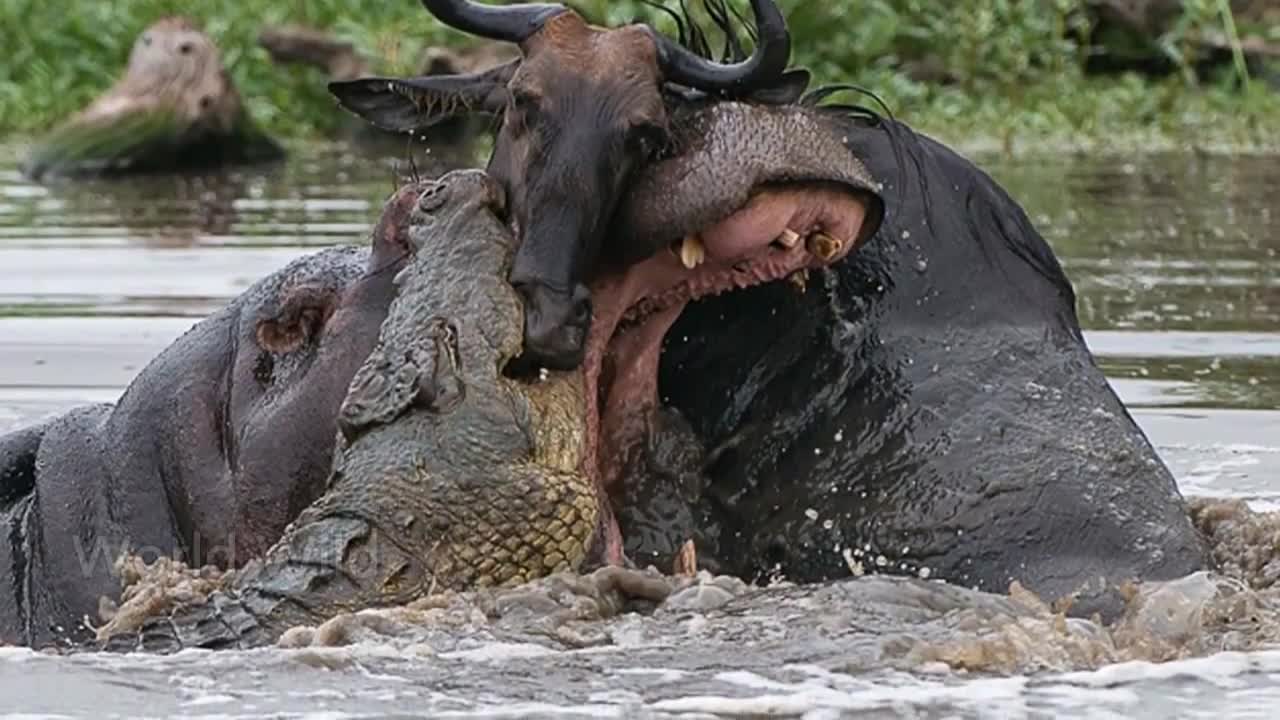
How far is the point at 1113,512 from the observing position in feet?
14.2

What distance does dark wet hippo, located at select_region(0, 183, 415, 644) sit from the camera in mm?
4320

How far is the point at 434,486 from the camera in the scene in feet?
12.7

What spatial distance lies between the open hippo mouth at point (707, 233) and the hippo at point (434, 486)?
0.18 meters

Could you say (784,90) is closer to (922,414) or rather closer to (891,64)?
(922,414)

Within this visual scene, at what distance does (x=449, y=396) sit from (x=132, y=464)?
91cm

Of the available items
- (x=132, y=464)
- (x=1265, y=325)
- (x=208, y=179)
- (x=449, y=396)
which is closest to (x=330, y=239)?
(x=1265, y=325)

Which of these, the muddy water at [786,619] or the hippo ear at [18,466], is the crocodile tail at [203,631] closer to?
the muddy water at [786,619]

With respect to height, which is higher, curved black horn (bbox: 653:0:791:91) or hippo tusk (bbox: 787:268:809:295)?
curved black horn (bbox: 653:0:791:91)

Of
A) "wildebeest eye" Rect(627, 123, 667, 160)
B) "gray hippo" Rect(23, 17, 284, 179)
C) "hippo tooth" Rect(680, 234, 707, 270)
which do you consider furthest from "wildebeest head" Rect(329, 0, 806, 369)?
"gray hippo" Rect(23, 17, 284, 179)

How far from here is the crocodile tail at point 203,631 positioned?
3.80m

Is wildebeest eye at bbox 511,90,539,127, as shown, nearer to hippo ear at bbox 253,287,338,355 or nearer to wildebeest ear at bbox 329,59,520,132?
wildebeest ear at bbox 329,59,520,132

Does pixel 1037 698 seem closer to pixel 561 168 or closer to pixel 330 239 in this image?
pixel 561 168

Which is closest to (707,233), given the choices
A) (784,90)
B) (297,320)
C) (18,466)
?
(784,90)

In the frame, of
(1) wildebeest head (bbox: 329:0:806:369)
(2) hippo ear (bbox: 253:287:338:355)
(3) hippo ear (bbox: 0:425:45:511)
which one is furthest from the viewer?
(3) hippo ear (bbox: 0:425:45:511)
